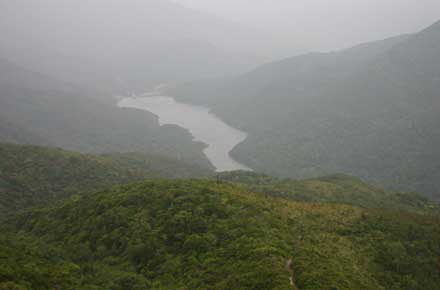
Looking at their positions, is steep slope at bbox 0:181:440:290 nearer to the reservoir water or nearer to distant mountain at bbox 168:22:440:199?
distant mountain at bbox 168:22:440:199

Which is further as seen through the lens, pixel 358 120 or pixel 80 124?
pixel 80 124

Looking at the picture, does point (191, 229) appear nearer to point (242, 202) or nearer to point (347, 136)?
point (242, 202)

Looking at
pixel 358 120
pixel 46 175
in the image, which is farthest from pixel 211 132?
pixel 46 175

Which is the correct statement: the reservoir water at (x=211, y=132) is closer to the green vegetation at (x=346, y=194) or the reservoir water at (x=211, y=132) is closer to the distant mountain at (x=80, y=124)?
the distant mountain at (x=80, y=124)

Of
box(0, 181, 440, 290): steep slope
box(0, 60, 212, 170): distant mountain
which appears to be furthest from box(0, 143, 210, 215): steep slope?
box(0, 60, 212, 170): distant mountain

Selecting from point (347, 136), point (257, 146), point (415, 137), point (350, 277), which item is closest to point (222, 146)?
point (257, 146)

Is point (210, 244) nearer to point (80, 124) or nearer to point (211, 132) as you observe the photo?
point (80, 124)
